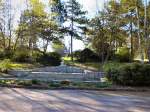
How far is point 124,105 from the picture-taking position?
443 inches

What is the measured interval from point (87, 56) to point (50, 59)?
350cm

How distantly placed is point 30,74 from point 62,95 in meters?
7.61

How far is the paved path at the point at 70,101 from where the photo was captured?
10461 mm

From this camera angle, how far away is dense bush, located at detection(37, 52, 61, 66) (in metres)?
33.3

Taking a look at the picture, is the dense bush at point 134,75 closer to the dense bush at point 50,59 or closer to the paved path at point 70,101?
the paved path at point 70,101

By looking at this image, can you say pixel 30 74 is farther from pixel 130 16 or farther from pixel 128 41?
pixel 128 41

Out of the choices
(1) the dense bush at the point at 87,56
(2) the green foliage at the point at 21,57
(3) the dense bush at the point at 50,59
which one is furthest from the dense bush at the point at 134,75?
(1) the dense bush at the point at 87,56

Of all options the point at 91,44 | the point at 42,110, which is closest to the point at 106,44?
the point at 91,44

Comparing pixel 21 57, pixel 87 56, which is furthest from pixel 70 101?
pixel 87 56

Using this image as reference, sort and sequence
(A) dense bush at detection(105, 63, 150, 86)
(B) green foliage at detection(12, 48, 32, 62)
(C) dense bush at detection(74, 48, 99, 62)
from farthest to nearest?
1. (C) dense bush at detection(74, 48, 99, 62)
2. (B) green foliage at detection(12, 48, 32, 62)
3. (A) dense bush at detection(105, 63, 150, 86)

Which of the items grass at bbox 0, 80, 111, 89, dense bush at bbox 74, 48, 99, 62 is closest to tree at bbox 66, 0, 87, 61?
dense bush at bbox 74, 48, 99, 62

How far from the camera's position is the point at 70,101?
11883mm

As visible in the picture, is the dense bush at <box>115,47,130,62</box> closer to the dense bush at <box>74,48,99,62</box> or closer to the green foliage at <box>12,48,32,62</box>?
the dense bush at <box>74,48,99,62</box>

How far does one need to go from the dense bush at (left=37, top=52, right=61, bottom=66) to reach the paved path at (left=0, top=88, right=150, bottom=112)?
18.5m
